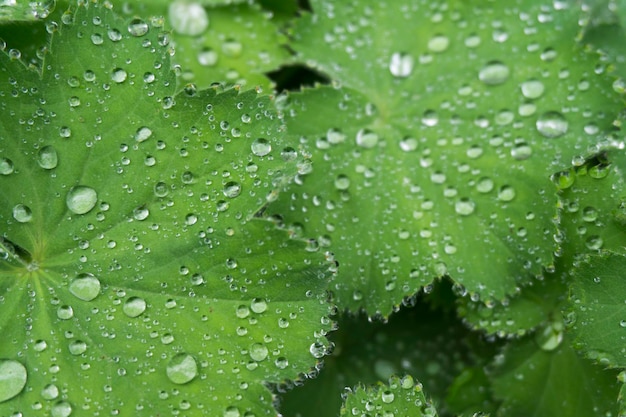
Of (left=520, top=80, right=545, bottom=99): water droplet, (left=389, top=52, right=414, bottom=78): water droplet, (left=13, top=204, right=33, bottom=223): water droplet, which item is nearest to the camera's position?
(left=13, top=204, right=33, bottom=223): water droplet

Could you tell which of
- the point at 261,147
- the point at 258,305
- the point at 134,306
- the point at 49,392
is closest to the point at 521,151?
the point at 261,147

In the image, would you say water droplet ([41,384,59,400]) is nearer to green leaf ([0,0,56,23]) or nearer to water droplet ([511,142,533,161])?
green leaf ([0,0,56,23])

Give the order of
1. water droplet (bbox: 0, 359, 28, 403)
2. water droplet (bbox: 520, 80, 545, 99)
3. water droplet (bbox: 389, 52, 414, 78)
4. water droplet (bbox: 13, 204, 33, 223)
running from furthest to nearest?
1. water droplet (bbox: 389, 52, 414, 78)
2. water droplet (bbox: 520, 80, 545, 99)
3. water droplet (bbox: 13, 204, 33, 223)
4. water droplet (bbox: 0, 359, 28, 403)

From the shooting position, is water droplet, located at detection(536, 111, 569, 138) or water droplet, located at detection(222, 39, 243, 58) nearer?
water droplet, located at detection(536, 111, 569, 138)

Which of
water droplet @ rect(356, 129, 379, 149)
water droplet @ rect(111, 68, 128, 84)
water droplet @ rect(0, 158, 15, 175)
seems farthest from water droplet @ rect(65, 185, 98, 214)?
water droplet @ rect(356, 129, 379, 149)

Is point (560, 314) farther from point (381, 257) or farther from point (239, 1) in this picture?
point (239, 1)

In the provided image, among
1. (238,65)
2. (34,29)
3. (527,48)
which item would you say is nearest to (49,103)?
(34,29)

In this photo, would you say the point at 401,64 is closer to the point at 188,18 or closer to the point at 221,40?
the point at 221,40
